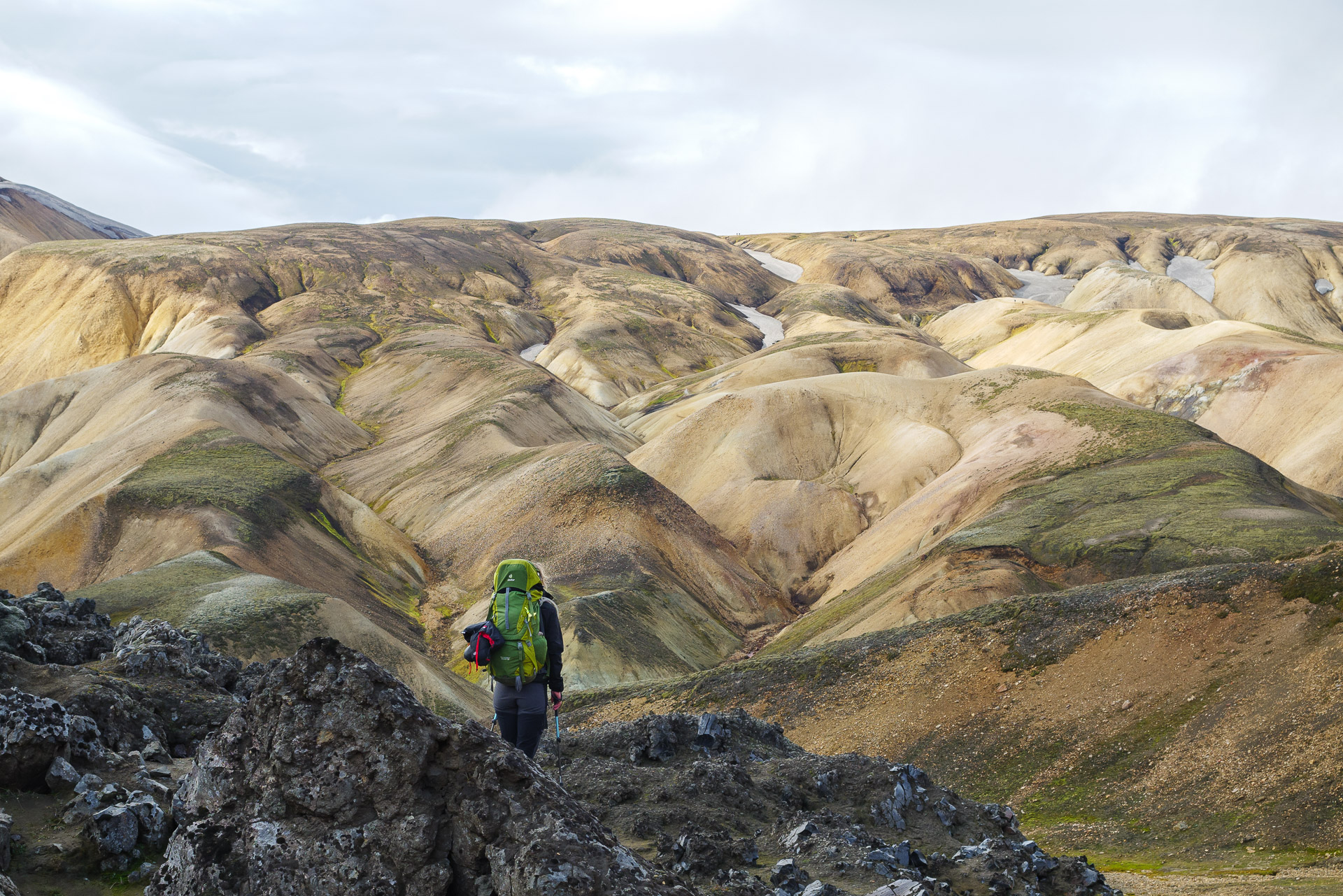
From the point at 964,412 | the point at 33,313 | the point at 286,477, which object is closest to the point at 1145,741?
the point at 286,477

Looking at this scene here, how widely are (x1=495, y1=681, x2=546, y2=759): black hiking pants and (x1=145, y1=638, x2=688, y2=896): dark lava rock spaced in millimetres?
1947

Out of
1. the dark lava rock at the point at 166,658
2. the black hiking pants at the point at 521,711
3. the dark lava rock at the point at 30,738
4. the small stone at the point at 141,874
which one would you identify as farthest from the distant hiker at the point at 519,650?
the dark lava rock at the point at 166,658

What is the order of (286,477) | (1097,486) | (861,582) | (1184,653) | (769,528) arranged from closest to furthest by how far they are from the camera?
(1184,653)
(1097,486)
(861,582)
(286,477)
(769,528)

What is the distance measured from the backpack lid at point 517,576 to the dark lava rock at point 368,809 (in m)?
2.25

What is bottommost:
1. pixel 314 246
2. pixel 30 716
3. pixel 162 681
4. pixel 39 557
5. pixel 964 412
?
pixel 39 557

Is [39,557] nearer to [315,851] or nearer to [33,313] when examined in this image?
[315,851]

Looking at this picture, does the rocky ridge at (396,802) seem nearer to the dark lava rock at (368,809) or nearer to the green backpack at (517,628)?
the dark lava rock at (368,809)

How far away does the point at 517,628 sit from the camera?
11.2 meters

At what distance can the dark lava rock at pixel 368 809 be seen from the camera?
867 cm

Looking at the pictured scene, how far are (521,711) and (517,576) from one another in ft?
5.11

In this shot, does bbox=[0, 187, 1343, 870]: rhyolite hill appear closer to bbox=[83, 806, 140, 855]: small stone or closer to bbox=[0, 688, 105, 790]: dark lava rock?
bbox=[0, 688, 105, 790]: dark lava rock

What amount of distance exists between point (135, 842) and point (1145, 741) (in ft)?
82.5

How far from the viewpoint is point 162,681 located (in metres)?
16.3

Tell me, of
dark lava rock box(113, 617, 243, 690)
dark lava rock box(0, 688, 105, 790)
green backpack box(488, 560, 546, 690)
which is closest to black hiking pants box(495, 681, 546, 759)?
green backpack box(488, 560, 546, 690)
